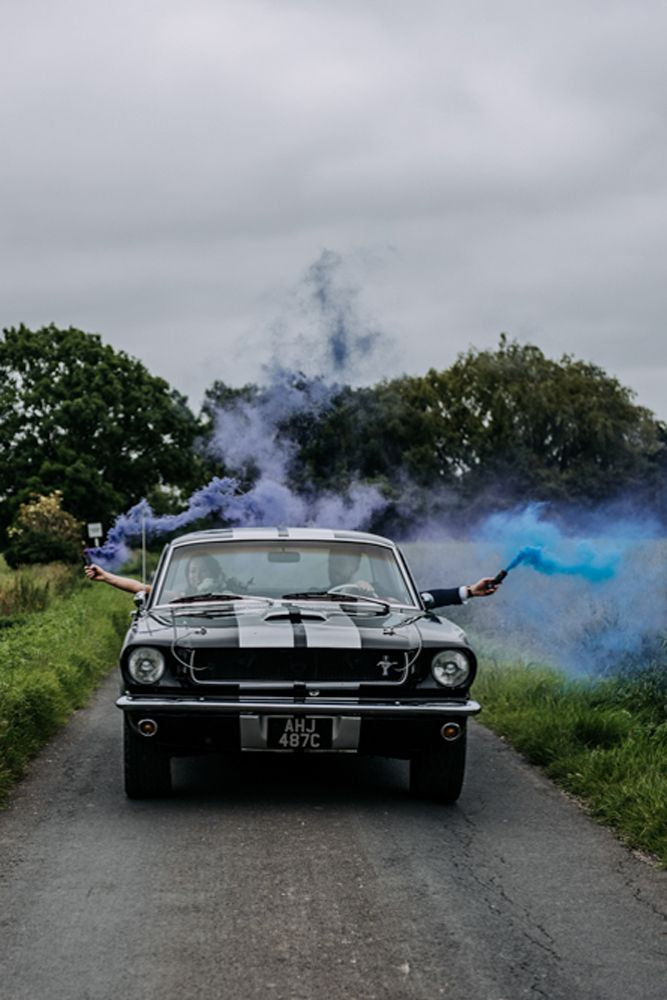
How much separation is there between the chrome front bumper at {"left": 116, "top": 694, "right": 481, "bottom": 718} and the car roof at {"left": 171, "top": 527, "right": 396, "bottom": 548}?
2.06 m

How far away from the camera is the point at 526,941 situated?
519 centimetres

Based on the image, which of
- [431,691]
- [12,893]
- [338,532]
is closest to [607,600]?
[338,532]

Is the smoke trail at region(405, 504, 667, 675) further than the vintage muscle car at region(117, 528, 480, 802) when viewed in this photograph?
Yes

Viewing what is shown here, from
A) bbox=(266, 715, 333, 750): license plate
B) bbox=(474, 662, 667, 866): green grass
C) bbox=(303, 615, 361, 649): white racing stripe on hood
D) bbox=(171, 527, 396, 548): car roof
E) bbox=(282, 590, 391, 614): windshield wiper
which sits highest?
bbox=(171, 527, 396, 548): car roof

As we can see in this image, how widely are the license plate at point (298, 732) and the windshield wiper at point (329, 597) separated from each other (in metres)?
1.43

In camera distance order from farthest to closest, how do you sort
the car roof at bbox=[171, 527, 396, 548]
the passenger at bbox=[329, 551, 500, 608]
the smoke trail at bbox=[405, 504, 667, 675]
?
the smoke trail at bbox=[405, 504, 667, 675], the car roof at bbox=[171, 527, 396, 548], the passenger at bbox=[329, 551, 500, 608]

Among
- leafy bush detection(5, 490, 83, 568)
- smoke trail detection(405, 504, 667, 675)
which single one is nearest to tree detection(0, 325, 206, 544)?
leafy bush detection(5, 490, 83, 568)

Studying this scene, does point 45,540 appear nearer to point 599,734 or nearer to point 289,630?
point 599,734

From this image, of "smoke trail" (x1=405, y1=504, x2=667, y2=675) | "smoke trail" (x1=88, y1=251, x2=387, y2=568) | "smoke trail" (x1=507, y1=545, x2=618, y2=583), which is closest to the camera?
"smoke trail" (x1=507, y1=545, x2=618, y2=583)

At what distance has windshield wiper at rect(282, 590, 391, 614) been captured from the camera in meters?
8.83

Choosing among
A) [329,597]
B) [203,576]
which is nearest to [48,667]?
[203,576]

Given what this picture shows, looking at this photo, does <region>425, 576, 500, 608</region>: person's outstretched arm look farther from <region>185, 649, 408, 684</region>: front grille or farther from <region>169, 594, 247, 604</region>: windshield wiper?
<region>185, 649, 408, 684</region>: front grille

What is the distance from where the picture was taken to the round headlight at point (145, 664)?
7605 mm

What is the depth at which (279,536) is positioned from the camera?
31.1 ft
